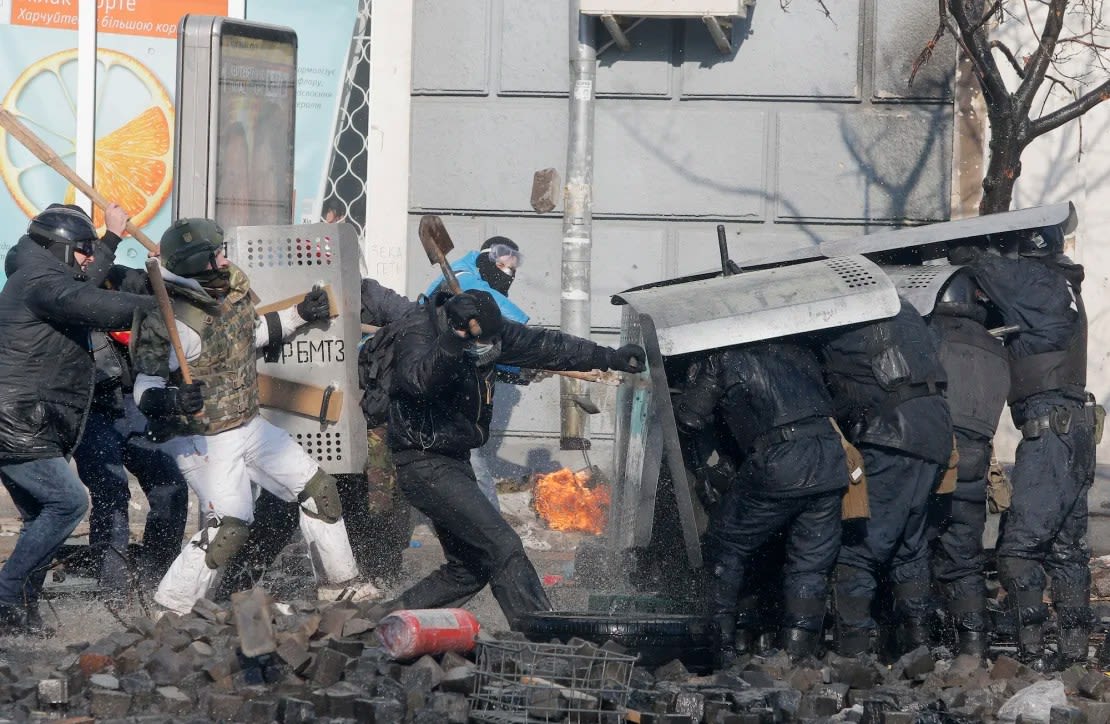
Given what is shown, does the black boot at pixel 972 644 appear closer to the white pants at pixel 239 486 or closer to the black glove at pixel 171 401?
the white pants at pixel 239 486

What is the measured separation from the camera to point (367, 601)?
6715 mm

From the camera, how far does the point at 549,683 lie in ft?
16.3

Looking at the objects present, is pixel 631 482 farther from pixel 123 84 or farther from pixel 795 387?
pixel 123 84

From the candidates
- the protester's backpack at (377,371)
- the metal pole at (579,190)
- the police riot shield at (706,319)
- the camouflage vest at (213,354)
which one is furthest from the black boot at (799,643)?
the metal pole at (579,190)

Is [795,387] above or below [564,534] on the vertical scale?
above

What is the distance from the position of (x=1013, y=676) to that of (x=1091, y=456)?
1.65 m

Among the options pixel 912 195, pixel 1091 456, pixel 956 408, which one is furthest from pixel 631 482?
pixel 912 195

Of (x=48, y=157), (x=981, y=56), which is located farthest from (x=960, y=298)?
(x=48, y=157)

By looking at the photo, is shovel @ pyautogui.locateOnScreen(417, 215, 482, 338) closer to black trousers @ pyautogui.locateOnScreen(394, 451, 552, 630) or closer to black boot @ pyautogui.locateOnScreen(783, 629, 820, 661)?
black trousers @ pyautogui.locateOnScreen(394, 451, 552, 630)

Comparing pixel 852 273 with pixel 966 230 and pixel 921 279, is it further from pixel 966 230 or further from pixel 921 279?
pixel 966 230

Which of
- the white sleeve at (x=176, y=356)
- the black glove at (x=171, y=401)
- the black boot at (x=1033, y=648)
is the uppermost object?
the white sleeve at (x=176, y=356)

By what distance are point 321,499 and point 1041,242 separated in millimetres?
3554

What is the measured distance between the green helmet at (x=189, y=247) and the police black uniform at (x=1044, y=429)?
3454mm

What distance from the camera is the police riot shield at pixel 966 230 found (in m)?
6.73
